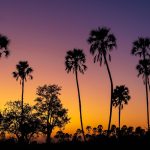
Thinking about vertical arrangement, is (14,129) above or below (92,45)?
below

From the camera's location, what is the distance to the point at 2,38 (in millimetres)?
51438

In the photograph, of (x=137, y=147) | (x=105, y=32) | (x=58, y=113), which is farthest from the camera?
(x=58, y=113)

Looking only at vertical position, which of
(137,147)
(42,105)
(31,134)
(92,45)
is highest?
(92,45)

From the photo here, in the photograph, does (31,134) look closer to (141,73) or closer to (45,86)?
(45,86)

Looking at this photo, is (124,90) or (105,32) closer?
(105,32)

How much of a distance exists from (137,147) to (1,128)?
65031 mm

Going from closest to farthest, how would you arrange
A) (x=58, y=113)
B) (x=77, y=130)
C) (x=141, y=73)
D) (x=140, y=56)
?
(x=140, y=56) → (x=141, y=73) → (x=58, y=113) → (x=77, y=130)

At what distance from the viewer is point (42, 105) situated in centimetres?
8875

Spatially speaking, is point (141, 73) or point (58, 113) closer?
point (141, 73)

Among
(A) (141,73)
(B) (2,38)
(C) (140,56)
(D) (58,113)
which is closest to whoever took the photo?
(B) (2,38)

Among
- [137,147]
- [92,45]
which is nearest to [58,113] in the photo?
[92,45]

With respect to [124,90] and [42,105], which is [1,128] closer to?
[42,105]

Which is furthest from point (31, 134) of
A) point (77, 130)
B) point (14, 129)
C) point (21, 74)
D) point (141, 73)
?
point (77, 130)

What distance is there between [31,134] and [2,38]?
44977 mm
